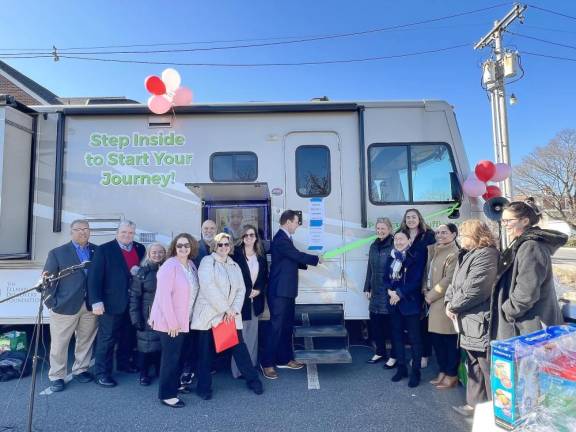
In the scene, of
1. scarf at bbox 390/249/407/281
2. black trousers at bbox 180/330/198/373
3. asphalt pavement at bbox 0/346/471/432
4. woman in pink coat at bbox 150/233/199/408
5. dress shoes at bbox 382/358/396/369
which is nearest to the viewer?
asphalt pavement at bbox 0/346/471/432

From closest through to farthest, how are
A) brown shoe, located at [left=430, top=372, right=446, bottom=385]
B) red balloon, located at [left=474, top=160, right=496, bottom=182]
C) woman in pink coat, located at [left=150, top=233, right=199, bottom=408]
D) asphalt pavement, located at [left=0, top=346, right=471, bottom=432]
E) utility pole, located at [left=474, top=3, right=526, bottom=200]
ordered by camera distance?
1. asphalt pavement, located at [left=0, top=346, right=471, bottom=432]
2. woman in pink coat, located at [left=150, top=233, right=199, bottom=408]
3. brown shoe, located at [left=430, top=372, right=446, bottom=385]
4. red balloon, located at [left=474, top=160, right=496, bottom=182]
5. utility pole, located at [left=474, top=3, right=526, bottom=200]

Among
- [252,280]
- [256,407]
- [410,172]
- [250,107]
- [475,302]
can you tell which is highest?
[250,107]

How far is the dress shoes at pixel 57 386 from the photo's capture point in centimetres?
378

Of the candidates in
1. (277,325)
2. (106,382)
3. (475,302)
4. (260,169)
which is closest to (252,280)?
(277,325)

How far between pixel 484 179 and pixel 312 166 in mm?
2061

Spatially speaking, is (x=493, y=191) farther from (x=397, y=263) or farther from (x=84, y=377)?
(x=84, y=377)

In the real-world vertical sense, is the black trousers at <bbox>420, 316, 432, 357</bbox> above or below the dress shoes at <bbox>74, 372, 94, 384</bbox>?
above

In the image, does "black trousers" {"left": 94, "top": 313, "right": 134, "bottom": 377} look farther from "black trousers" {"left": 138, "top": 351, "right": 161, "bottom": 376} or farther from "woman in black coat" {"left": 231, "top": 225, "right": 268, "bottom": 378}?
"woman in black coat" {"left": 231, "top": 225, "right": 268, "bottom": 378}

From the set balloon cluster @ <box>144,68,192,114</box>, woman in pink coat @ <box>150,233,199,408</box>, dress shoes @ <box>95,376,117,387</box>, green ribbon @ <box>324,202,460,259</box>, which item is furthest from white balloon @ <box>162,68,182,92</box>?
dress shoes @ <box>95,376,117,387</box>

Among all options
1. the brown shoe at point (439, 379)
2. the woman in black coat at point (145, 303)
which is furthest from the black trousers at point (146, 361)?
the brown shoe at point (439, 379)

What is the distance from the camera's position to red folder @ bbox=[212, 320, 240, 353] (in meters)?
3.54

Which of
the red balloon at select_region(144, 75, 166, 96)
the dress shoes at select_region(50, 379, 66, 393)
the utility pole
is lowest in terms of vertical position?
the dress shoes at select_region(50, 379, 66, 393)

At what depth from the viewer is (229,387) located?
385cm

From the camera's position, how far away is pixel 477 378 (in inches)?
123
